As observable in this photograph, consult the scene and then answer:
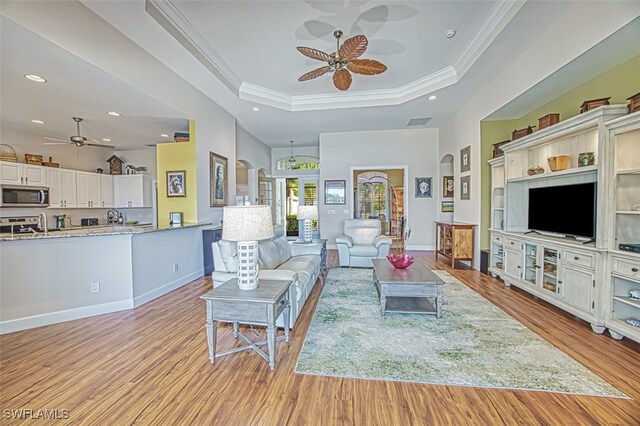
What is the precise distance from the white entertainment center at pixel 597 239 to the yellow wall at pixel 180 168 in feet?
17.0

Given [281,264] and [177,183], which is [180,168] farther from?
[281,264]

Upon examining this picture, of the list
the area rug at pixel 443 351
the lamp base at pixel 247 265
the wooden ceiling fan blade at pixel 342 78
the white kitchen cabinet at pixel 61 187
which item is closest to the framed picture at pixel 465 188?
the area rug at pixel 443 351

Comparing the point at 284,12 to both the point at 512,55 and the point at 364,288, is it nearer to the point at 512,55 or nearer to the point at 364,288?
the point at 512,55

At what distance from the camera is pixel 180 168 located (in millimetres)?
4934

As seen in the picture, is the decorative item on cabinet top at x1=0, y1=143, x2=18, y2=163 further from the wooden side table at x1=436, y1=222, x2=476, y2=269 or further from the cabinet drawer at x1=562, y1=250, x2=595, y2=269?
the cabinet drawer at x1=562, y1=250, x2=595, y2=269

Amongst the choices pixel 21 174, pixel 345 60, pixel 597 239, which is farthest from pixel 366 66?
pixel 21 174

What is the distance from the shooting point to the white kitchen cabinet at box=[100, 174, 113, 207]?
692cm

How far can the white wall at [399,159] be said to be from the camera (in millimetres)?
7629

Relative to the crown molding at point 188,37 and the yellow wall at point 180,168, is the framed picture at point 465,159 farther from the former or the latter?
the yellow wall at point 180,168

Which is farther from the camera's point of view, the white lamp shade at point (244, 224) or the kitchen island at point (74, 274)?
the kitchen island at point (74, 274)

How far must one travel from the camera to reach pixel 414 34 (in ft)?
11.7

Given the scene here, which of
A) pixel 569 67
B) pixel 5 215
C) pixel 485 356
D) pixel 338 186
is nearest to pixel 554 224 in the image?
pixel 569 67

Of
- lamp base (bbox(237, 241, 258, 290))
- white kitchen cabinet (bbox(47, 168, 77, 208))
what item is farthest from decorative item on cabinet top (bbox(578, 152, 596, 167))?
white kitchen cabinet (bbox(47, 168, 77, 208))

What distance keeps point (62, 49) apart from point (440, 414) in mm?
4462
